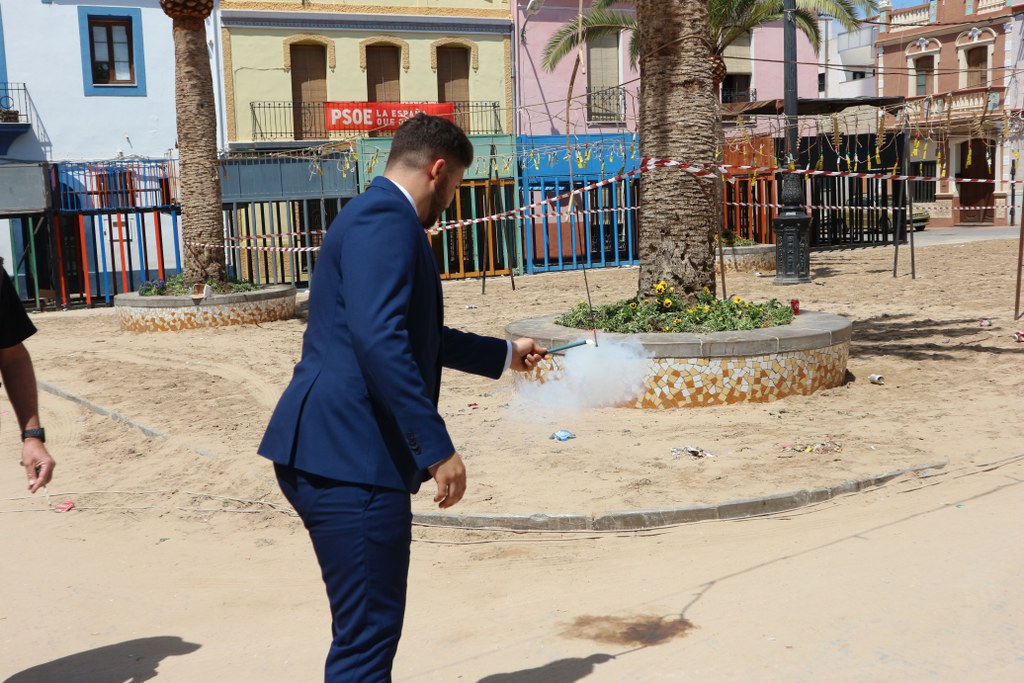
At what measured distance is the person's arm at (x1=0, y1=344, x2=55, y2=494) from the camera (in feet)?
12.3

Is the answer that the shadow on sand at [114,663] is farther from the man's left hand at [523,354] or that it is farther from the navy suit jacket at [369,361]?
the man's left hand at [523,354]

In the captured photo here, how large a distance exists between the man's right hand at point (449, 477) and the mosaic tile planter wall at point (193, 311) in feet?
43.8

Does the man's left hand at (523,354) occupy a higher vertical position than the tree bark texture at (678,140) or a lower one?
lower

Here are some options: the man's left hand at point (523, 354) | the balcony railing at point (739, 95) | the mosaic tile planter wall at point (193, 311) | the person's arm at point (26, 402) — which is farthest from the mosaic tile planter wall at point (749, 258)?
the person's arm at point (26, 402)

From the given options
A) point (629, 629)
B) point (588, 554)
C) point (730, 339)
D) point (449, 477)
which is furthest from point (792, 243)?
point (449, 477)

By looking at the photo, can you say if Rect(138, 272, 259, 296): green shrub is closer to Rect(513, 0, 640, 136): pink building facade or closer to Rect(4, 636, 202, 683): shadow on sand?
Rect(4, 636, 202, 683): shadow on sand

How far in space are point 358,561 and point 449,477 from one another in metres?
0.34

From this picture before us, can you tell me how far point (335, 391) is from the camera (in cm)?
288

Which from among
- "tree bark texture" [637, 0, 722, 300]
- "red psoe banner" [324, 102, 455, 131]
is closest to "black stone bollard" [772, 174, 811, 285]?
"tree bark texture" [637, 0, 722, 300]

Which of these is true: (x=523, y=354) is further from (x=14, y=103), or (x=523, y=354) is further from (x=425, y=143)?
(x=14, y=103)

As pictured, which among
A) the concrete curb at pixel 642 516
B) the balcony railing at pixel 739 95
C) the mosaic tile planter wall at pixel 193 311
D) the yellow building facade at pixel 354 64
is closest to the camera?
the concrete curb at pixel 642 516

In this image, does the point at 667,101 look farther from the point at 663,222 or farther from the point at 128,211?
the point at 128,211

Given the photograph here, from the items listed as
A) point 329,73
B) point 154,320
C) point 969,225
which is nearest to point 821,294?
point 154,320

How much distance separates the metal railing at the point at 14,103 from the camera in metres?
23.9
